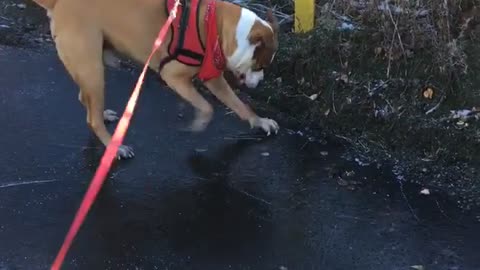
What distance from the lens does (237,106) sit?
4.75 meters

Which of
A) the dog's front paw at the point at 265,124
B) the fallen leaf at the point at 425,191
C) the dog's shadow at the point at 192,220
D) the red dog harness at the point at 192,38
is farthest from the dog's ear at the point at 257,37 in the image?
the fallen leaf at the point at 425,191

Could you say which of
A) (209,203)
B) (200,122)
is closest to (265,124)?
(200,122)

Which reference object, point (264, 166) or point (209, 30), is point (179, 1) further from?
point (264, 166)

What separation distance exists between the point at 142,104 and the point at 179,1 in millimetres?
1014

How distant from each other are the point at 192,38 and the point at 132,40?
0.39 m

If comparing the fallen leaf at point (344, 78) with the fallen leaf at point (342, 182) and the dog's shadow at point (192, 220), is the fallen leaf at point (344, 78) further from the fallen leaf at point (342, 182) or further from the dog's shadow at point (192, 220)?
the dog's shadow at point (192, 220)

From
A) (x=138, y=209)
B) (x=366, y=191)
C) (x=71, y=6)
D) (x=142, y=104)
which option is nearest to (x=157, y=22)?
(x=71, y=6)

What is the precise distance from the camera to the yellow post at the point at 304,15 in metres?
5.43

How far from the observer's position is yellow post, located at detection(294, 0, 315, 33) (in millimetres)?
5430

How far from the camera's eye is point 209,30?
4.30 metres

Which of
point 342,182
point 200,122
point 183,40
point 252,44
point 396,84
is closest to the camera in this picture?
point 342,182

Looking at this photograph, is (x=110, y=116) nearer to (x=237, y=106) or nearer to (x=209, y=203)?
(x=237, y=106)

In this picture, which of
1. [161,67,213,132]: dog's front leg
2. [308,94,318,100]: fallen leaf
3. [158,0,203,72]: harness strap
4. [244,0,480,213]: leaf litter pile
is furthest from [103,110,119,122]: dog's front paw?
[308,94,318,100]: fallen leaf

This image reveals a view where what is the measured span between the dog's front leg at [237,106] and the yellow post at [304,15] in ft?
3.44
